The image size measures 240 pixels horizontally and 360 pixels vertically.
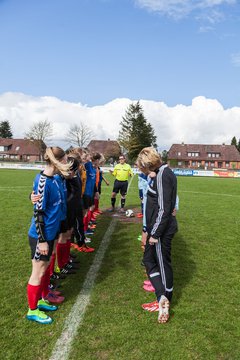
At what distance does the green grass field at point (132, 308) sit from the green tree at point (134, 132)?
7370 centimetres

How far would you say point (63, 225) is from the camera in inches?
189

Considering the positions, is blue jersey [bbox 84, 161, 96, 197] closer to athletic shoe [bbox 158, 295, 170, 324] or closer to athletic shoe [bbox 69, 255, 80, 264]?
athletic shoe [bbox 69, 255, 80, 264]

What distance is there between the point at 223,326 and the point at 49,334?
2120 millimetres

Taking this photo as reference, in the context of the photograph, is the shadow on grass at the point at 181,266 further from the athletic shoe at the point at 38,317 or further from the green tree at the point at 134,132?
the green tree at the point at 134,132

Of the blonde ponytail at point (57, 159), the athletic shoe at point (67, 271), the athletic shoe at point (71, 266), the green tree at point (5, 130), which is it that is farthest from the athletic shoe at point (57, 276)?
the green tree at point (5, 130)

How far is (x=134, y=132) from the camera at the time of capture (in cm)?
8294

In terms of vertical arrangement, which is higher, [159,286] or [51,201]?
[51,201]

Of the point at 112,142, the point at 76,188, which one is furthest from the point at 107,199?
the point at 112,142

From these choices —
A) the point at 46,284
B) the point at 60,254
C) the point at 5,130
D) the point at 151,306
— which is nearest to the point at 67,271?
the point at 60,254

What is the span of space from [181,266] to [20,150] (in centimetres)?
8880

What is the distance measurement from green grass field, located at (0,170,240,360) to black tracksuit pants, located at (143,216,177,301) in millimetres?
369

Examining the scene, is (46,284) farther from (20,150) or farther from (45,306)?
(20,150)

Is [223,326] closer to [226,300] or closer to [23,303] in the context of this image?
[226,300]

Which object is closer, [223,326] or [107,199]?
[223,326]
